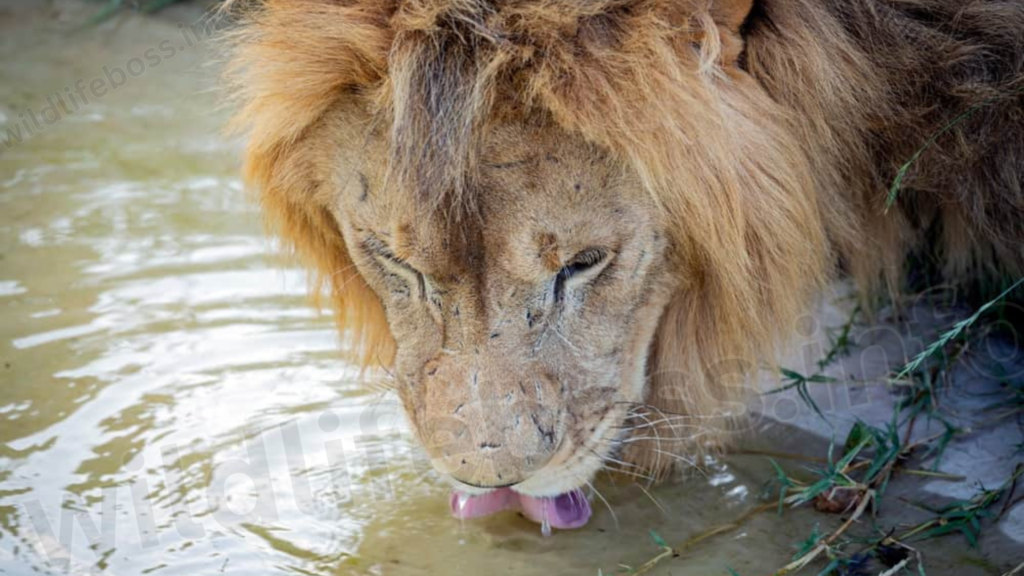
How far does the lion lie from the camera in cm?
200

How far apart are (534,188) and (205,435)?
122cm

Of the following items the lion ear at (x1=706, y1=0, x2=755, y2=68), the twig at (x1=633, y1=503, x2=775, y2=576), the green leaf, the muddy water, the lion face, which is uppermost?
the lion ear at (x1=706, y1=0, x2=755, y2=68)

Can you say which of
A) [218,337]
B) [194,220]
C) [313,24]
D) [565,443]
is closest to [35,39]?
[194,220]

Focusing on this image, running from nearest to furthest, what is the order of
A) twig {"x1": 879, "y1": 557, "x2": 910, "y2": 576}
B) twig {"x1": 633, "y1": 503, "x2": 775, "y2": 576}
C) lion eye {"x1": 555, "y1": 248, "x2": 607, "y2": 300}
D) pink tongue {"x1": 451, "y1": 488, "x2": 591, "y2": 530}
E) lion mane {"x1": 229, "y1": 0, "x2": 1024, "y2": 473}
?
1. lion mane {"x1": 229, "y1": 0, "x2": 1024, "y2": 473}
2. lion eye {"x1": 555, "y1": 248, "x2": 607, "y2": 300}
3. twig {"x1": 879, "y1": 557, "x2": 910, "y2": 576}
4. twig {"x1": 633, "y1": 503, "x2": 775, "y2": 576}
5. pink tongue {"x1": 451, "y1": 488, "x2": 591, "y2": 530}

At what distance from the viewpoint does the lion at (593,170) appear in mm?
1999

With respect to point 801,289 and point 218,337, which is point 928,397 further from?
point 218,337

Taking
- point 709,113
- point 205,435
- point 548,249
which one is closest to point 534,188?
point 548,249

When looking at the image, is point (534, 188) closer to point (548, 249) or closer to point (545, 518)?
point (548, 249)

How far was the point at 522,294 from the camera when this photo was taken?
208 centimetres

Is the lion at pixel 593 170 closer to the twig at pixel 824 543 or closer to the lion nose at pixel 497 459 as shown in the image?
the lion nose at pixel 497 459

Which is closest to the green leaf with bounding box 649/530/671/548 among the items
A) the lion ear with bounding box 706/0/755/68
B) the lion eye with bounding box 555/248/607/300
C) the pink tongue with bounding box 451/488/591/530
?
the pink tongue with bounding box 451/488/591/530

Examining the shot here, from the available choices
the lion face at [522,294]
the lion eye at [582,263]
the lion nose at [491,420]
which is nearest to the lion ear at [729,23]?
the lion face at [522,294]

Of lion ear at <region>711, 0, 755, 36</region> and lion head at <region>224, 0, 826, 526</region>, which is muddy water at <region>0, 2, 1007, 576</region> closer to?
lion head at <region>224, 0, 826, 526</region>

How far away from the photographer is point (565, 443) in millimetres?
2127
